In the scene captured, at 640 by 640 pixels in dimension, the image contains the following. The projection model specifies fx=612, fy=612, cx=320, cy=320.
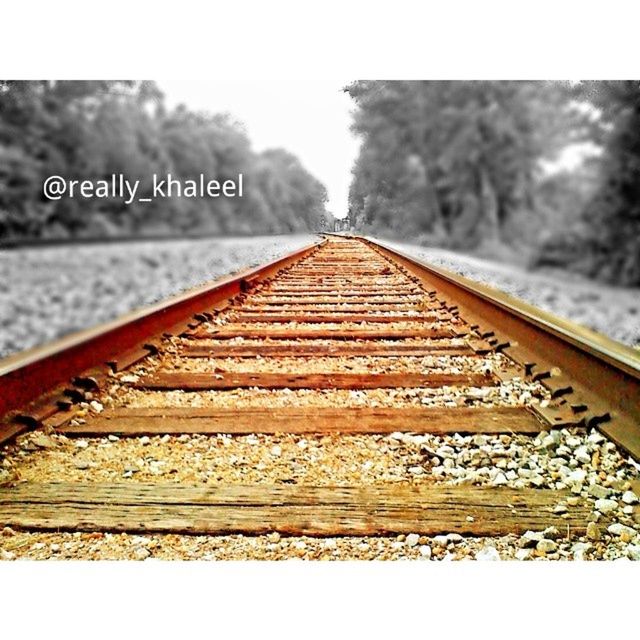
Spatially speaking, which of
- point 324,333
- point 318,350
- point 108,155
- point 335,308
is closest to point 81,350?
point 108,155

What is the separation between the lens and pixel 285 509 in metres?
1.31

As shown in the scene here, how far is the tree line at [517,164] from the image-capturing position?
4.73 feet

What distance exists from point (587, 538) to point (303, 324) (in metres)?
2.04

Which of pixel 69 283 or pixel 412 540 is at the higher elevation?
pixel 69 283

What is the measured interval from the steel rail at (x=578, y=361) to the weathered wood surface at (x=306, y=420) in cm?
19

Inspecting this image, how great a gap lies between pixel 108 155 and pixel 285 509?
950 millimetres

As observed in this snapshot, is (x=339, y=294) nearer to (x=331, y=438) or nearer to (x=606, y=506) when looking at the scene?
(x=331, y=438)

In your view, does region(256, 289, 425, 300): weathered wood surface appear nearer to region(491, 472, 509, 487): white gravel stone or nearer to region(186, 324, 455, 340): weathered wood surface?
region(186, 324, 455, 340): weathered wood surface

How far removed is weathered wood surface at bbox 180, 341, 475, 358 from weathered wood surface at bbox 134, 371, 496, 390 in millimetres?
302

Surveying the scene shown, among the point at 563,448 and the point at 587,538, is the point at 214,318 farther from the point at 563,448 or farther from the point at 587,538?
the point at 587,538

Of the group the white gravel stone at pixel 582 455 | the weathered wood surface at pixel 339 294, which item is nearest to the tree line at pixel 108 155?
the white gravel stone at pixel 582 455

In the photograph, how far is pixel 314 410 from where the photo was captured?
1.83 m

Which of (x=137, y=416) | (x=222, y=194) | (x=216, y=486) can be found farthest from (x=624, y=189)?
(x=137, y=416)

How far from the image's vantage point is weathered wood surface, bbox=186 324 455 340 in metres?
2.82
